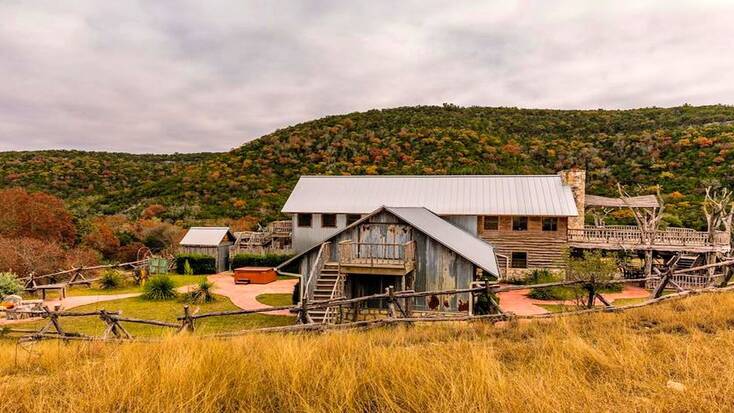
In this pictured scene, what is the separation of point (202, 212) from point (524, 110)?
53018 millimetres

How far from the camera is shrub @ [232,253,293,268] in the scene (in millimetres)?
28453

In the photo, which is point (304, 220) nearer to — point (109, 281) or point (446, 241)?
point (109, 281)

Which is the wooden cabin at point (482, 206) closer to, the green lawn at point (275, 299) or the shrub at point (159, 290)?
the green lawn at point (275, 299)

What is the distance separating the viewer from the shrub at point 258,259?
28453mm

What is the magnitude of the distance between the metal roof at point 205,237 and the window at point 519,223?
19834mm

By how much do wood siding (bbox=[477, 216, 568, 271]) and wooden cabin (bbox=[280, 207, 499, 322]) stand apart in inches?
314

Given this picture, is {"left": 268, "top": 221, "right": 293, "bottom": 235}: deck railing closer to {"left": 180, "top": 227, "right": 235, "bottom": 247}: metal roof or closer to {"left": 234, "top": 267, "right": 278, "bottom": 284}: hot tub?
{"left": 180, "top": 227, "right": 235, "bottom": 247}: metal roof

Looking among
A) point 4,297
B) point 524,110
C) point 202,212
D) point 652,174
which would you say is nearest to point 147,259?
point 4,297

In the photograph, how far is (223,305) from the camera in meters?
18.1

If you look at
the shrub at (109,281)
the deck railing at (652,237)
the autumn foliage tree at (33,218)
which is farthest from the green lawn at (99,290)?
the deck railing at (652,237)

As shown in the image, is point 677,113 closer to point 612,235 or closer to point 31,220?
point 612,235

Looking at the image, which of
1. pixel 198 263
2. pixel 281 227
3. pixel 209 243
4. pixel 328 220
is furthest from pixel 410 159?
pixel 198 263

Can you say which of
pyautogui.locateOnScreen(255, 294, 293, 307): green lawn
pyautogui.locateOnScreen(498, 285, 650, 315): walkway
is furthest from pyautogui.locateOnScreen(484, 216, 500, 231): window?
pyautogui.locateOnScreen(255, 294, 293, 307): green lawn

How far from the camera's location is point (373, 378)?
3.93 m
